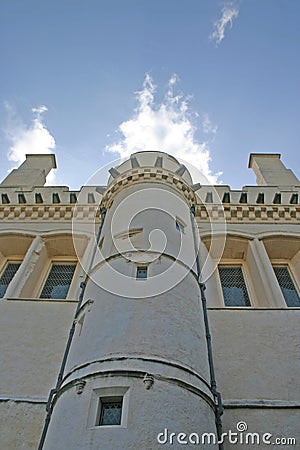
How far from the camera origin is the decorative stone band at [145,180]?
35.9ft

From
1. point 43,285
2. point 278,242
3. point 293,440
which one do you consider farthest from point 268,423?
point 43,285

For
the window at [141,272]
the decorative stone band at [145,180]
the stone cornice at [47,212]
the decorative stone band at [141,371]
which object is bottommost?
the decorative stone band at [141,371]

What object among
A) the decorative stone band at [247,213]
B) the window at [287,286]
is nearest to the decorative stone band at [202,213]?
the decorative stone band at [247,213]

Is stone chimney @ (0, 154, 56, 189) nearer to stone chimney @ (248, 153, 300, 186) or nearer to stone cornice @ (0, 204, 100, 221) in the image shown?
stone cornice @ (0, 204, 100, 221)

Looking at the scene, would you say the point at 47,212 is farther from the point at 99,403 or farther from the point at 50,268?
the point at 99,403

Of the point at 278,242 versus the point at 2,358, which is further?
the point at 278,242

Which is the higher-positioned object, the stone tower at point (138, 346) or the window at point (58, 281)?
the window at point (58, 281)

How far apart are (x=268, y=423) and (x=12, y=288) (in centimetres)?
680

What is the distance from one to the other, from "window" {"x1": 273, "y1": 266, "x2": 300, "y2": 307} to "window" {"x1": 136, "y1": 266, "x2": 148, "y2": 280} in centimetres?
450

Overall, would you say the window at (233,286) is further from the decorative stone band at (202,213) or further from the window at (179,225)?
the window at (179,225)

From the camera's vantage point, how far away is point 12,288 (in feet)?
32.3

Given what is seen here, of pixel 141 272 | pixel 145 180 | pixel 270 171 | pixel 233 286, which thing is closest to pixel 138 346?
pixel 141 272

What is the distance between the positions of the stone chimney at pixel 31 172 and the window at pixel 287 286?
9.69 m

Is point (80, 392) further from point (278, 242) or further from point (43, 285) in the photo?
point (278, 242)
